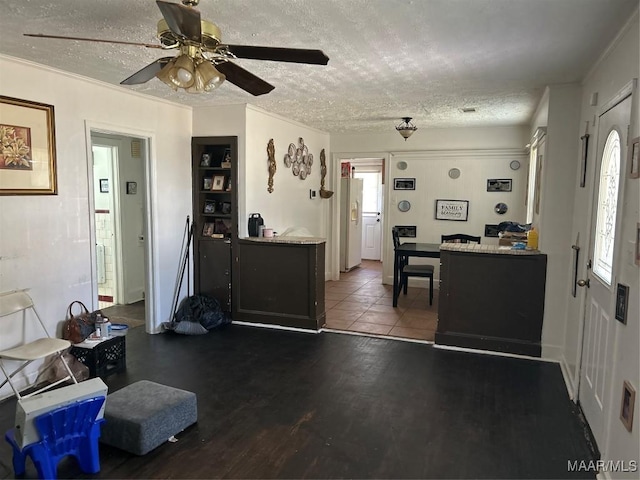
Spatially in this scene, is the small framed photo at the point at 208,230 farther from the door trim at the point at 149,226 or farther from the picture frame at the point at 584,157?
the picture frame at the point at 584,157

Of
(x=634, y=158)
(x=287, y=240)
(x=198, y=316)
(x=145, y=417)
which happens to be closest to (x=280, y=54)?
(x=634, y=158)

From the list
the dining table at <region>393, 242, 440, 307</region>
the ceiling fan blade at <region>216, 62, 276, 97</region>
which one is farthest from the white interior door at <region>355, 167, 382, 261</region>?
the ceiling fan blade at <region>216, 62, 276, 97</region>

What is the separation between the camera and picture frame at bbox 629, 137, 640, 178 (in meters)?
2.04

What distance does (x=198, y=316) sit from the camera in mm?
4777

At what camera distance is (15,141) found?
3199 millimetres

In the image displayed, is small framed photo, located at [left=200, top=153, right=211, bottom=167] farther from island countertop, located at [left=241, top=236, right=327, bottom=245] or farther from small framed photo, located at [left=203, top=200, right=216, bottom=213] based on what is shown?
island countertop, located at [left=241, top=236, right=327, bottom=245]

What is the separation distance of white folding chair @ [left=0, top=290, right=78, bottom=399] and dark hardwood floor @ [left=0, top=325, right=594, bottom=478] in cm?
29

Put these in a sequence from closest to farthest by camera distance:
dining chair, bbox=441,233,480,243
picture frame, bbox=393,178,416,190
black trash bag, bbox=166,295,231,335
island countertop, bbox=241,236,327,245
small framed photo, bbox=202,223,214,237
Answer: black trash bag, bbox=166,295,231,335
island countertop, bbox=241,236,327,245
small framed photo, bbox=202,223,214,237
dining chair, bbox=441,233,480,243
picture frame, bbox=393,178,416,190

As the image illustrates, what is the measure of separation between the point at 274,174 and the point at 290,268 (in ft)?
4.16

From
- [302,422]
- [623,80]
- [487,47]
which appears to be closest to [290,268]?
[302,422]

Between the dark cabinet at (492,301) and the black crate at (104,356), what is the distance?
9.14 feet

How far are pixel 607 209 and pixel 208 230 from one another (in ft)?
12.5

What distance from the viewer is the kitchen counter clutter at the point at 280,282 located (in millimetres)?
4738

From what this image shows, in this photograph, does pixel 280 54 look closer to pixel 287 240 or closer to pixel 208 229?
pixel 287 240
